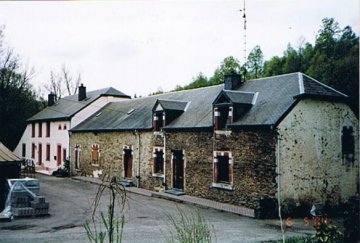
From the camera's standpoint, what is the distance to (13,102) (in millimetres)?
34312

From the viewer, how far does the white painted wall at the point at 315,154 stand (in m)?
15.3

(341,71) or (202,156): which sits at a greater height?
(341,71)

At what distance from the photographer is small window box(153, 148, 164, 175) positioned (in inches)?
832

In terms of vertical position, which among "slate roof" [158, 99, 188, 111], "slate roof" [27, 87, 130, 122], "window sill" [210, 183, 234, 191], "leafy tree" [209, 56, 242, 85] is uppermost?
"leafy tree" [209, 56, 242, 85]

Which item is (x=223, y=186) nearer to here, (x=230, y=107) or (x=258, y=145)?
(x=258, y=145)

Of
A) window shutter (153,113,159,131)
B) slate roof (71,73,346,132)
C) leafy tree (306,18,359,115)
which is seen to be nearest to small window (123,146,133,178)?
slate roof (71,73,346,132)

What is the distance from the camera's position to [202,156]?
60.3 feet

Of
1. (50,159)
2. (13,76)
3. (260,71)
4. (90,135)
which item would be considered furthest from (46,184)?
(260,71)

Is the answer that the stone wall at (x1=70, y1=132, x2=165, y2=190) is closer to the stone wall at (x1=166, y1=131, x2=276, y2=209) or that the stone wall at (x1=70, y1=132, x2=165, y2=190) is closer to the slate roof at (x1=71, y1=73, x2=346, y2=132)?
the slate roof at (x1=71, y1=73, x2=346, y2=132)

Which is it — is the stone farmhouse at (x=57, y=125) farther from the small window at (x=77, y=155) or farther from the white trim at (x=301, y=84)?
the white trim at (x=301, y=84)

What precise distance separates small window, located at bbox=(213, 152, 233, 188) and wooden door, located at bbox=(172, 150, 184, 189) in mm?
2527

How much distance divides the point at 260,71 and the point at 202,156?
25537 mm

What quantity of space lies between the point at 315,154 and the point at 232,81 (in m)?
6.12

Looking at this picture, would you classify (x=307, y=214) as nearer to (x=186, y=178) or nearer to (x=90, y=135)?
(x=186, y=178)
